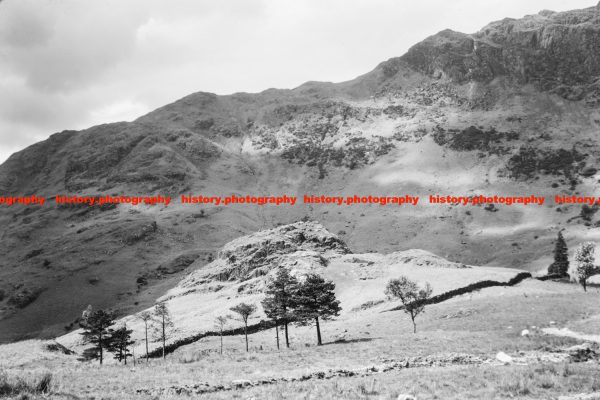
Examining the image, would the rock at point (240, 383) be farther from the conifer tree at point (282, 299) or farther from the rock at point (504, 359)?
the conifer tree at point (282, 299)

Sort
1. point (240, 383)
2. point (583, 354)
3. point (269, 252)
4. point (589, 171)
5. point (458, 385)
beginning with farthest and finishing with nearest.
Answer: point (589, 171) < point (269, 252) < point (583, 354) < point (240, 383) < point (458, 385)

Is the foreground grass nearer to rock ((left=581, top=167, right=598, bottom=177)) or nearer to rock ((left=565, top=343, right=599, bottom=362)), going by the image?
rock ((left=565, top=343, right=599, bottom=362))

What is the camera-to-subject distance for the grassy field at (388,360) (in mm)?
19906

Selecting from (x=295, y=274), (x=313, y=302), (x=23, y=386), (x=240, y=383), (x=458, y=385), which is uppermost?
(x=23, y=386)

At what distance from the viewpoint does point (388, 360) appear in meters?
32.2

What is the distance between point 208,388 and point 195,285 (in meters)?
109

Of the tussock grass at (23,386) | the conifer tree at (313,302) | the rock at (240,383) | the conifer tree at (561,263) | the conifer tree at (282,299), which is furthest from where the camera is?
the conifer tree at (561,263)

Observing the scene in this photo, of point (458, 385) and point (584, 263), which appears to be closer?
point (458, 385)

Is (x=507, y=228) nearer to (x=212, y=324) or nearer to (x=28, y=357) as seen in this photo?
(x=212, y=324)

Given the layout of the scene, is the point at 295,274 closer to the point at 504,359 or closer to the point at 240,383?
the point at 504,359

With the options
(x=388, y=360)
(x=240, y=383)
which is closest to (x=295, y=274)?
(x=388, y=360)

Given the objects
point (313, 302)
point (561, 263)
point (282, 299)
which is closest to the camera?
→ point (313, 302)

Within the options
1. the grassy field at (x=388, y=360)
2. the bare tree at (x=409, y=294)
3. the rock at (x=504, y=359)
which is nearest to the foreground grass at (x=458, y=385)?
the grassy field at (x=388, y=360)

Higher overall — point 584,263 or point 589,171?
point 589,171
